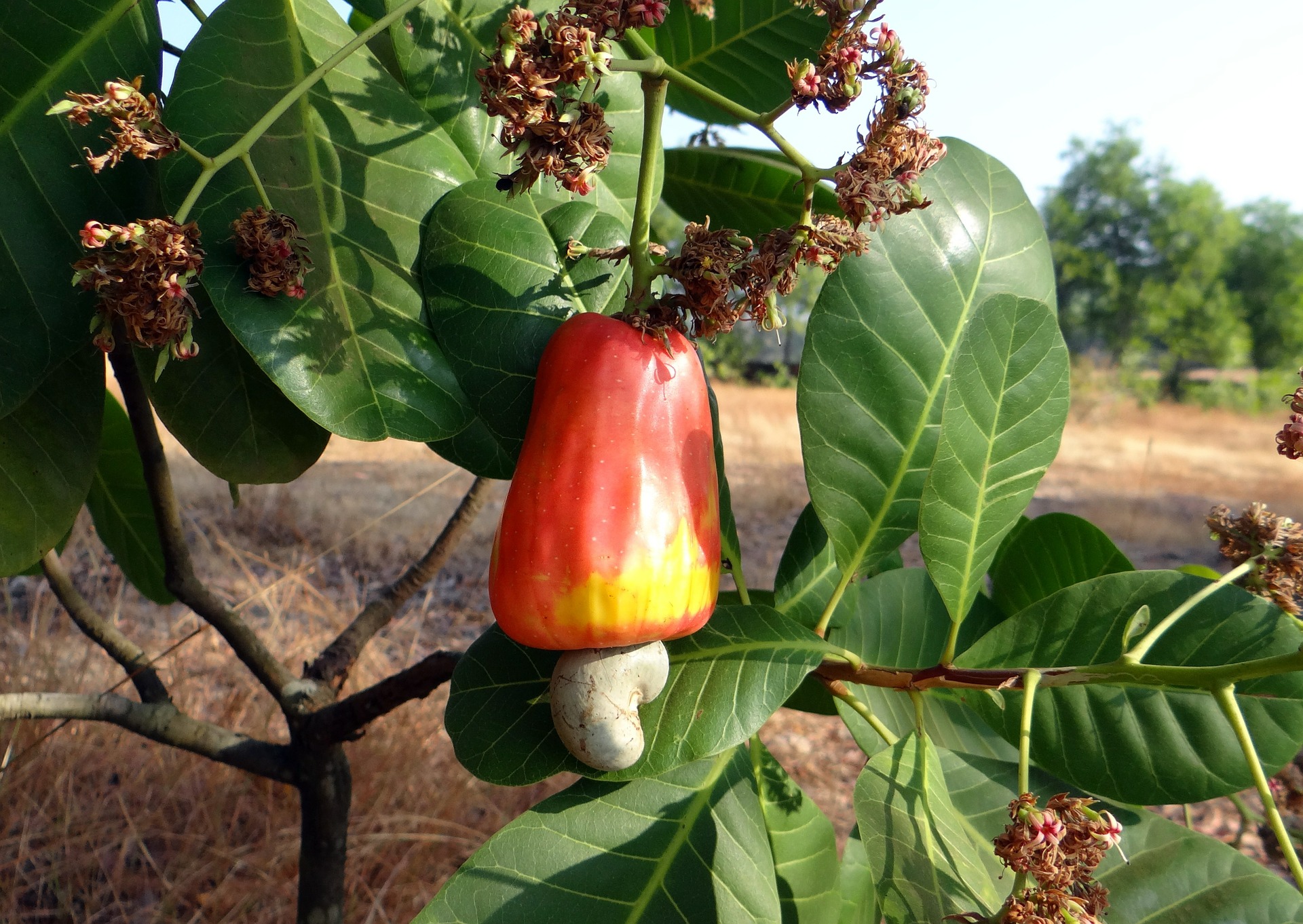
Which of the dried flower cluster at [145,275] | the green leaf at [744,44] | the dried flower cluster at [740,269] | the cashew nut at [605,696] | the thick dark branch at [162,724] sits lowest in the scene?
the thick dark branch at [162,724]

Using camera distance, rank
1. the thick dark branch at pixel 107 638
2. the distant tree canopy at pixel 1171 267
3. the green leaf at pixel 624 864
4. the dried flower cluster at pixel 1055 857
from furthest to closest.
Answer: the distant tree canopy at pixel 1171 267
the thick dark branch at pixel 107 638
the green leaf at pixel 624 864
the dried flower cluster at pixel 1055 857

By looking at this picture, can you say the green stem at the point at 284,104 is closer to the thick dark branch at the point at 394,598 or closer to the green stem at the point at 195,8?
the green stem at the point at 195,8

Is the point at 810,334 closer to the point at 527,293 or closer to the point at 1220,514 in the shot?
the point at 527,293

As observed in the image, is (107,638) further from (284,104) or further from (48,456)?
(284,104)

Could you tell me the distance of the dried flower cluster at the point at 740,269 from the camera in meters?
0.45

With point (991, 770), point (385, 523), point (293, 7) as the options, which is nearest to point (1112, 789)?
point (991, 770)

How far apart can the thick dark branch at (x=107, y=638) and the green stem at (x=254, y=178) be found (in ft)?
2.07

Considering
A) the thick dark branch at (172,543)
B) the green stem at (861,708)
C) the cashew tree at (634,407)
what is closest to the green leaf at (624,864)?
the cashew tree at (634,407)

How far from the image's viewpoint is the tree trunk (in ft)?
3.10

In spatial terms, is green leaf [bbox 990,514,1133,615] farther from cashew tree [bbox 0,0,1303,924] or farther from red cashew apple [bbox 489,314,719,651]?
red cashew apple [bbox 489,314,719,651]

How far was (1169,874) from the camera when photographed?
55 cm

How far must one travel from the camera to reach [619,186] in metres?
0.62

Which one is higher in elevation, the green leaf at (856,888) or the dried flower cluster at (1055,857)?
the dried flower cluster at (1055,857)

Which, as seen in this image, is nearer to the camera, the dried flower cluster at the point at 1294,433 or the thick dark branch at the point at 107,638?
the dried flower cluster at the point at 1294,433
